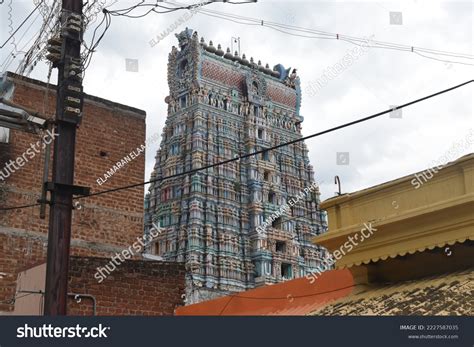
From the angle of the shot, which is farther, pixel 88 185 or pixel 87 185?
pixel 88 185

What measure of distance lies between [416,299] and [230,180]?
41231mm

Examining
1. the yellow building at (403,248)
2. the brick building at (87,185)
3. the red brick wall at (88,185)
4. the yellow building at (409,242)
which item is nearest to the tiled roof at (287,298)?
the yellow building at (403,248)

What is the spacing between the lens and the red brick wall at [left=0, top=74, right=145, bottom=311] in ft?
52.0

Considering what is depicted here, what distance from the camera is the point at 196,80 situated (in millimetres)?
51344

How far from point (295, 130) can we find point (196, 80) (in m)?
10.6

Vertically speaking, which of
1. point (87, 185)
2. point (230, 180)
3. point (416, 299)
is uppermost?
point (230, 180)

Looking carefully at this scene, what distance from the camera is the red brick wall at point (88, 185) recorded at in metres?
15.8

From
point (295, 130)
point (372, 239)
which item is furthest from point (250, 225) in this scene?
point (372, 239)

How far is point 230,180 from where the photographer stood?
5122cm

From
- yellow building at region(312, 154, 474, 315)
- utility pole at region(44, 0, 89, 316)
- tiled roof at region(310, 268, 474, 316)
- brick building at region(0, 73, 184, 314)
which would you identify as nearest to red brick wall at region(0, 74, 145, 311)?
brick building at region(0, 73, 184, 314)

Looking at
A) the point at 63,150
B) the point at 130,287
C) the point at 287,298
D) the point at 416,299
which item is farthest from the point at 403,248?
the point at 130,287

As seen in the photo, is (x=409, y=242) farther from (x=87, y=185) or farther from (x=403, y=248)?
(x=87, y=185)

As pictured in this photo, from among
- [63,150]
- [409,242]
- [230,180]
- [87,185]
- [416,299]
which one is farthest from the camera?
[230,180]
